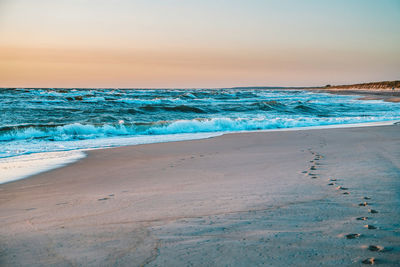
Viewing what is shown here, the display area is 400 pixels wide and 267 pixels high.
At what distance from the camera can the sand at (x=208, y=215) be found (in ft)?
6.98

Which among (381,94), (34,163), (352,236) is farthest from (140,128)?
(381,94)

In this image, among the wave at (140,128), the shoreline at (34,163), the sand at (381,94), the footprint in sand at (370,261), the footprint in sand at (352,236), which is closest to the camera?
the footprint in sand at (370,261)

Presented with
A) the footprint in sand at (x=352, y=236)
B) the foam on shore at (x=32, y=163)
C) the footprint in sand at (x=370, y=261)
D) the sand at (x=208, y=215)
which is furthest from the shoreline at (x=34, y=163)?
the footprint in sand at (x=370, y=261)

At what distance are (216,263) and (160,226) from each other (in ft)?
2.56

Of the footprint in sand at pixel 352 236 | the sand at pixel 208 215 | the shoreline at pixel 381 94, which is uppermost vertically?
the shoreline at pixel 381 94

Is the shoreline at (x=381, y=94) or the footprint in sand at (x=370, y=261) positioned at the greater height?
the shoreline at (x=381, y=94)

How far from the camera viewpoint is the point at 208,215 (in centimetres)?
290

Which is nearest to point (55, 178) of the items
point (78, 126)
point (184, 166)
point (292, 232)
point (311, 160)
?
point (184, 166)

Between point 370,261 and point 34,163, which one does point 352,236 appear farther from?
point 34,163

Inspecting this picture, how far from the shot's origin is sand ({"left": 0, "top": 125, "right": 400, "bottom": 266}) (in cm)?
213

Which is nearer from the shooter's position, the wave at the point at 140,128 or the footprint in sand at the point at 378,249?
the footprint in sand at the point at 378,249

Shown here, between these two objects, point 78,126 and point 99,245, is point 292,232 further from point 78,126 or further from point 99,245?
point 78,126

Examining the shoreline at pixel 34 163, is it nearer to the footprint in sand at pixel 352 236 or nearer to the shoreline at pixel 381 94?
the footprint in sand at pixel 352 236

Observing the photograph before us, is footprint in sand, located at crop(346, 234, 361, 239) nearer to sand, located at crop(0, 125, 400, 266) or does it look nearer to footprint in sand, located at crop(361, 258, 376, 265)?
sand, located at crop(0, 125, 400, 266)
